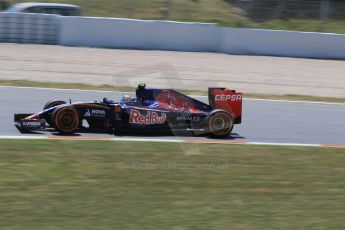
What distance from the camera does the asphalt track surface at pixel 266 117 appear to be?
10.9 metres

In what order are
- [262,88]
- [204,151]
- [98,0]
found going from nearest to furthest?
[204,151]
[262,88]
[98,0]

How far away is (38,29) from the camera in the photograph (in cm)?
2222

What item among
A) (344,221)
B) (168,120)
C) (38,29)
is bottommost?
(344,221)

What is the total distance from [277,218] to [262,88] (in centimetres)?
1148

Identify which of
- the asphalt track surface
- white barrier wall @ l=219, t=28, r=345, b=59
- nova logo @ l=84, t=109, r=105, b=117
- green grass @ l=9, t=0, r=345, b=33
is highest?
green grass @ l=9, t=0, r=345, b=33

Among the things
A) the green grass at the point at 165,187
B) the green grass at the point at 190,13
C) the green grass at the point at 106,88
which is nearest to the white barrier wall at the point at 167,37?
the green grass at the point at 190,13

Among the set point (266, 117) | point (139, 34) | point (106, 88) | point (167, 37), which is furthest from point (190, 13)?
point (266, 117)

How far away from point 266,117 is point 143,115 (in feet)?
12.5

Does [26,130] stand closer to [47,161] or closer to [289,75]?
[47,161]

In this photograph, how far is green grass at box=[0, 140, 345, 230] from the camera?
247 inches

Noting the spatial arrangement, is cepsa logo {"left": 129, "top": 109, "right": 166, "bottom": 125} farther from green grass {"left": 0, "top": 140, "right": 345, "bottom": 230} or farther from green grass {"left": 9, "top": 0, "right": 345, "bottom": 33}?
green grass {"left": 9, "top": 0, "right": 345, "bottom": 33}

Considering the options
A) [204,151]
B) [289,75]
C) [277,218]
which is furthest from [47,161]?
[289,75]

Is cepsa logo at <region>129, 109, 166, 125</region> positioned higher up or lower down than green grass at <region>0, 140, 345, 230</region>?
higher up

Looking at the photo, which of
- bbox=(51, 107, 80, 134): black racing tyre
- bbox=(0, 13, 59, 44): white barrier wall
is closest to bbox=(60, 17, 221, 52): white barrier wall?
bbox=(0, 13, 59, 44): white barrier wall
